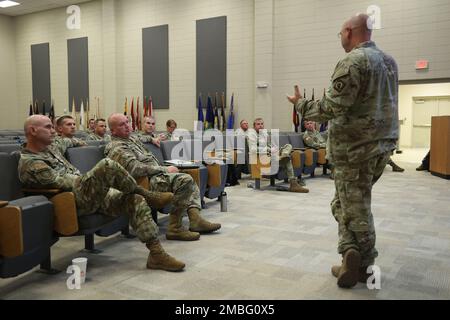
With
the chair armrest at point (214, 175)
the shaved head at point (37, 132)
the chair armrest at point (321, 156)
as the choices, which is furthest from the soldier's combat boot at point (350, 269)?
the chair armrest at point (321, 156)

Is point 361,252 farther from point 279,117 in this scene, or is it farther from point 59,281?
point 279,117

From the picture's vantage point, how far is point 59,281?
7.91ft

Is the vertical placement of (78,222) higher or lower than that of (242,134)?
lower

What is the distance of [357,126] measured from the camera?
2.13 m

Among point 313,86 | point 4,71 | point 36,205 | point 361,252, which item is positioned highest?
point 4,71

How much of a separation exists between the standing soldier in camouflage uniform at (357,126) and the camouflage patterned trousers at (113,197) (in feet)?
3.76

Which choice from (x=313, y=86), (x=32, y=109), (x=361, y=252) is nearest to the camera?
(x=361, y=252)

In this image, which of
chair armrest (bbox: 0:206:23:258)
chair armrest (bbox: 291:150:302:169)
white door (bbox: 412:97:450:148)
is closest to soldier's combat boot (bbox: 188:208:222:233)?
chair armrest (bbox: 0:206:23:258)

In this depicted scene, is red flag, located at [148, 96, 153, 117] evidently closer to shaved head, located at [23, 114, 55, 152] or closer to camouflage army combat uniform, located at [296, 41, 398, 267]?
shaved head, located at [23, 114, 55, 152]

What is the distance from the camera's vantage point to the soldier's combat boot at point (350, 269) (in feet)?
7.16

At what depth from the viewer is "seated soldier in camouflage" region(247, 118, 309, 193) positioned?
18.6 feet

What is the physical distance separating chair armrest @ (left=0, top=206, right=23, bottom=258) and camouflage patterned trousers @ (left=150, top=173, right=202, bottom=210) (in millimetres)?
1448
